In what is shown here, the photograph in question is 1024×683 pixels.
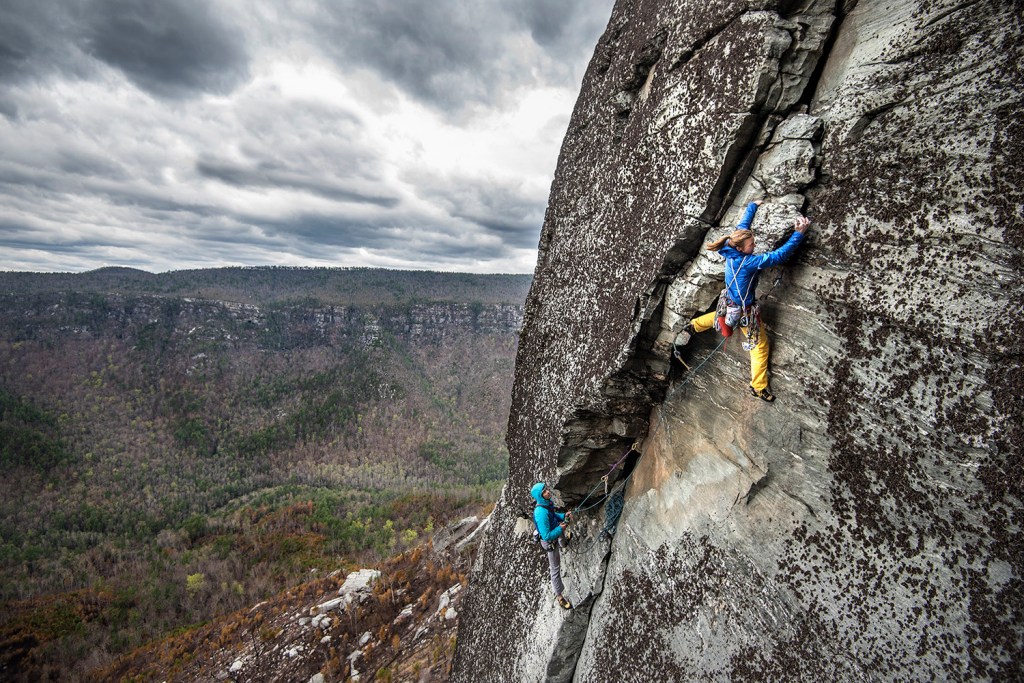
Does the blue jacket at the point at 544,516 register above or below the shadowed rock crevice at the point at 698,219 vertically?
below

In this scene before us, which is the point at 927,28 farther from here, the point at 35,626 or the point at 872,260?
the point at 35,626

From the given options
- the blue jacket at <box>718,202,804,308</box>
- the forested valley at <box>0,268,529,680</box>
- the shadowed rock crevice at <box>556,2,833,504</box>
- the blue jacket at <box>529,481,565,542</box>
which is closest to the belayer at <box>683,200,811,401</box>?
the blue jacket at <box>718,202,804,308</box>

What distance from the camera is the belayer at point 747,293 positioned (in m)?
4.82

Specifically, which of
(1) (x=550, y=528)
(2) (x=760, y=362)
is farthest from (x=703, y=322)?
(1) (x=550, y=528)

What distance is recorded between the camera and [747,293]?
486 cm

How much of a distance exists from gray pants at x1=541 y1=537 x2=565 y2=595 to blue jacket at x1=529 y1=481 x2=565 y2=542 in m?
0.16

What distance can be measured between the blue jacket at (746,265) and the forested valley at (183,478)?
51.7 metres

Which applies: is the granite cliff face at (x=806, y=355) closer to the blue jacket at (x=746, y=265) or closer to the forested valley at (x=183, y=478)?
the blue jacket at (x=746, y=265)

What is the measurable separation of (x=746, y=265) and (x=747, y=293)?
30 cm

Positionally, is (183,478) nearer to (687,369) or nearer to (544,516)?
(544,516)

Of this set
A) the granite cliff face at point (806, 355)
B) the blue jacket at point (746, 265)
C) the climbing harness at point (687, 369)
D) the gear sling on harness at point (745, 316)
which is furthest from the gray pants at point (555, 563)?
the blue jacket at point (746, 265)

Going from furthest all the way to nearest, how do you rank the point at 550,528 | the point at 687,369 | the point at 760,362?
the point at 550,528
the point at 687,369
the point at 760,362

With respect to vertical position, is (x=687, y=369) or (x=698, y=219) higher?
(x=698, y=219)

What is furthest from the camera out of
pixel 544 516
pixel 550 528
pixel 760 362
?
pixel 550 528
